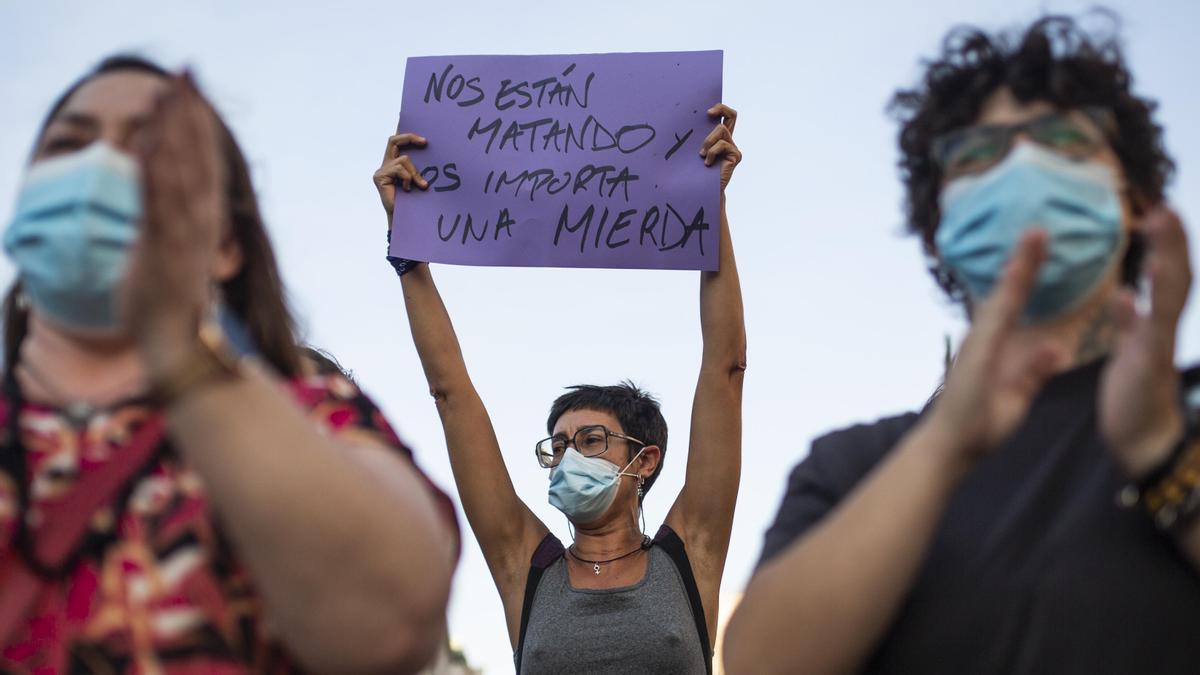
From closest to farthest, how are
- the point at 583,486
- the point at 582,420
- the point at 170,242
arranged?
1. the point at 170,242
2. the point at 583,486
3. the point at 582,420

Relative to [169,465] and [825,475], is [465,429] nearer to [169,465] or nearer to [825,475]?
[825,475]

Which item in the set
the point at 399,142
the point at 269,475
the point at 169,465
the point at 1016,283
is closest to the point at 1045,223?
the point at 1016,283

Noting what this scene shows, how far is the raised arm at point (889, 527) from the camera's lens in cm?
159

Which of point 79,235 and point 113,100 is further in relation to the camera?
point 113,100

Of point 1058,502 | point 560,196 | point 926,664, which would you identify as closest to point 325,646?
point 926,664

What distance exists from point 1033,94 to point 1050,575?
0.77 meters

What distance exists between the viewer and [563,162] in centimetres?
439

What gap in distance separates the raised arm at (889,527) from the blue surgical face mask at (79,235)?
3.13ft

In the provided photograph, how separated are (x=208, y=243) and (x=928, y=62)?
1.41 meters

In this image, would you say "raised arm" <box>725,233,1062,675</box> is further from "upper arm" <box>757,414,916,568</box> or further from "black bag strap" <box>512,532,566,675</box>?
"black bag strap" <box>512,532,566,675</box>

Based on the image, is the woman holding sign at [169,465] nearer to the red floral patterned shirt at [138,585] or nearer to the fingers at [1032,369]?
the red floral patterned shirt at [138,585]

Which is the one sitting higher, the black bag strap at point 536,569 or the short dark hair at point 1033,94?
the short dark hair at point 1033,94

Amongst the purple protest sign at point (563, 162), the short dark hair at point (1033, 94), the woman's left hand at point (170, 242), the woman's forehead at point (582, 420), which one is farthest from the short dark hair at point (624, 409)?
the woman's left hand at point (170, 242)

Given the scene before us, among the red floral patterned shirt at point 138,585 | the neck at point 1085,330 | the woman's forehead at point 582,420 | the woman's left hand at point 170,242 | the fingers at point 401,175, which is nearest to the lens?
the woman's left hand at point 170,242
